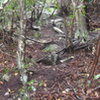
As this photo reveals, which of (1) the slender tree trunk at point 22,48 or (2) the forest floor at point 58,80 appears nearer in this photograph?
(2) the forest floor at point 58,80

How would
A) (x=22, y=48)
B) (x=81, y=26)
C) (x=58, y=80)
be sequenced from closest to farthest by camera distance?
(x=22, y=48) < (x=58, y=80) < (x=81, y=26)

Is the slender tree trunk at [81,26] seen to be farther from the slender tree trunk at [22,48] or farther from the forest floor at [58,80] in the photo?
the slender tree trunk at [22,48]

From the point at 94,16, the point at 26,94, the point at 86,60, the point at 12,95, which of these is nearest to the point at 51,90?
the point at 26,94

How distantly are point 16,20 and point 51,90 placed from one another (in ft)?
16.2

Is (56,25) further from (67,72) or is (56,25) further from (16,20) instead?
(67,72)

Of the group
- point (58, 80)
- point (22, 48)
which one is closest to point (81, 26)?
point (58, 80)

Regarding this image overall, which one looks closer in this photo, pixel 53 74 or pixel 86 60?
pixel 53 74

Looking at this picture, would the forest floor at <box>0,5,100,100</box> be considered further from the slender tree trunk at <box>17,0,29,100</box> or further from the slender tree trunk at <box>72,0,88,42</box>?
the slender tree trunk at <box>72,0,88,42</box>

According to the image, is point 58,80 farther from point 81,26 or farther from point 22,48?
point 81,26

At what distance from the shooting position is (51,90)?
3.54m

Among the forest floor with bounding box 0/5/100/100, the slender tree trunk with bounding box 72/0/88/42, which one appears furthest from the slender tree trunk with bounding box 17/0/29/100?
the slender tree trunk with bounding box 72/0/88/42

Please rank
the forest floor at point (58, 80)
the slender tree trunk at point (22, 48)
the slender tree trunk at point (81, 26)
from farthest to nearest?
1. the slender tree trunk at point (81, 26)
2. the slender tree trunk at point (22, 48)
3. the forest floor at point (58, 80)

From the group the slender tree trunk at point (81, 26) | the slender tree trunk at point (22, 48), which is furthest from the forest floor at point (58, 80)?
the slender tree trunk at point (81, 26)

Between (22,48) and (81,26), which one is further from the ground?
(22,48)
